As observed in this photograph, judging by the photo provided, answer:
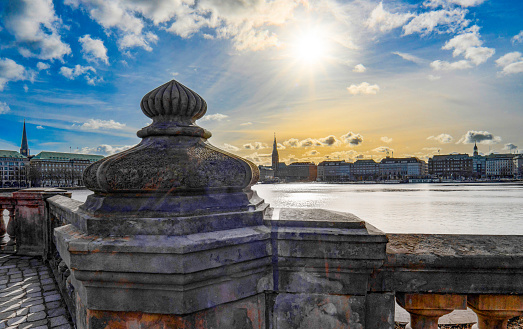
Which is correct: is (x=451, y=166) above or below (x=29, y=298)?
above

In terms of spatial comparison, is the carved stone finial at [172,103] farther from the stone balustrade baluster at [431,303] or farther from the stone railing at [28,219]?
the stone railing at [28,219]

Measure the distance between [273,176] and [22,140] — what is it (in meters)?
119

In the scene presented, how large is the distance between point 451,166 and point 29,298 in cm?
18106

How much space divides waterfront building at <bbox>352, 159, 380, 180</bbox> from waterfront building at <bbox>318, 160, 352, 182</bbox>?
3.33 m

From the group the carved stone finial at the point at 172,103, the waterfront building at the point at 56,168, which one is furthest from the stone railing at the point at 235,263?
the waterfront building at the point at 56,168

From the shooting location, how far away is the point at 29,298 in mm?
3607

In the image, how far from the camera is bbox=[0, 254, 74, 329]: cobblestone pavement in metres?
3.04

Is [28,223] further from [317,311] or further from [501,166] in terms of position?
[501,166]

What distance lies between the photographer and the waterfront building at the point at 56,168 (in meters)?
101

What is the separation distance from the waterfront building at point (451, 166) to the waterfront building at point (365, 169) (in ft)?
95.6

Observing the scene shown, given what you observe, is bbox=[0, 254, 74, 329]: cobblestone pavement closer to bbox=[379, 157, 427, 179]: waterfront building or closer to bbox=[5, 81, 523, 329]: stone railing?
bbox=[5, 81, 523, 329]: stone railing

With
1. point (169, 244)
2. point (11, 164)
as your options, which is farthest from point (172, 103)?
point (11, 164)

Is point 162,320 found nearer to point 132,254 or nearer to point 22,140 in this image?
point 132,254

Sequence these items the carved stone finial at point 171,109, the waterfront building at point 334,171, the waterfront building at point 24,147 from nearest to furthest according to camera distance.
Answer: the carved stone finial at point 171,109 → the waterfront building at point 24,147 → the waterfront building at point 334,171
